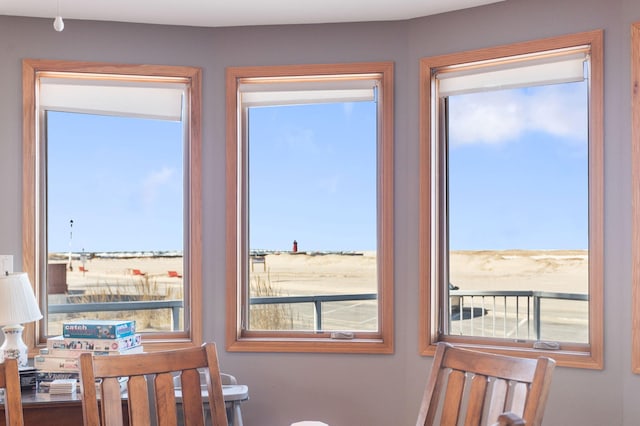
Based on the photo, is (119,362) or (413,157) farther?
(413,157)

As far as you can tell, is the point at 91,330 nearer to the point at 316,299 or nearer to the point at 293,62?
the point at 316,299

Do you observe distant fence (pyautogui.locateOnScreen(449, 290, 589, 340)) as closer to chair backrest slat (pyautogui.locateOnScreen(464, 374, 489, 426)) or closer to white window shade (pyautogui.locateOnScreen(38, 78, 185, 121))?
chair backrest slat (pyautogui.locateOnScreen(464, 374, 489, 426))

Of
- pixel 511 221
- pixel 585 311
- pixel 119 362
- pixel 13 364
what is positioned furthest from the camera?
pixel 511 221

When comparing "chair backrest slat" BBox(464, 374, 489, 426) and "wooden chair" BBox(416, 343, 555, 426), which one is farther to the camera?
"chair backrest slat" BBox(464, 374, 489, 426)

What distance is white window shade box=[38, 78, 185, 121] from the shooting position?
354cm

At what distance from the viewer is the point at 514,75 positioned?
3305 millimetres

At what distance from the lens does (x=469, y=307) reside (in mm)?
3479

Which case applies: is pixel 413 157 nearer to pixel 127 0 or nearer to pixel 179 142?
pixel 179 142

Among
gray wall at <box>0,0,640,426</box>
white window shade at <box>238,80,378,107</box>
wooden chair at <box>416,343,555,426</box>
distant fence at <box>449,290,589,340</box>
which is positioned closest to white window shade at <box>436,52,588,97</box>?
gray wall at <box>0,0,640,426</box>

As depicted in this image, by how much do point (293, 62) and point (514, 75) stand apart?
1.16 metres

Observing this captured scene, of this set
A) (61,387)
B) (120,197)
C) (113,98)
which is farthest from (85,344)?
(113,98)

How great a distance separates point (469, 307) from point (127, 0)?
2.29 m

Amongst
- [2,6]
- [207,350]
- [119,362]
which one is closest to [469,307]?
[207,350]

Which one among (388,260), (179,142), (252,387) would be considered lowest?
(252,387)
